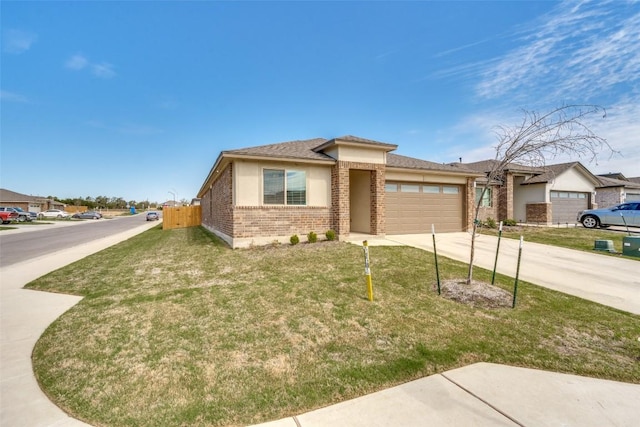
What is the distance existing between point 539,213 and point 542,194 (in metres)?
1.42

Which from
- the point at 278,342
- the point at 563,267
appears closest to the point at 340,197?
the point at 563,267

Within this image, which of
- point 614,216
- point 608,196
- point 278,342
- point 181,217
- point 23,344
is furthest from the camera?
point 181,217

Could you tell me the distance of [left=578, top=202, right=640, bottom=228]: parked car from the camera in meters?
16.4

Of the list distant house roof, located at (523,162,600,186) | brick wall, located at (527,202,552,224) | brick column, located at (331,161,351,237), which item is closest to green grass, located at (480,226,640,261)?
brick wall, located at (527,202,552,224)

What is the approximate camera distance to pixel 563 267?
27.9 feet

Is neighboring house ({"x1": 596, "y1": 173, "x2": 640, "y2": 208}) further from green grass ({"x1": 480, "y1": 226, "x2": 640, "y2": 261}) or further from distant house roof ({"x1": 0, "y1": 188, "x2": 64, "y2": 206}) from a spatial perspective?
distant house roof ({"x1": 0, "y1": 188, "x2": 64, "y2": 206})

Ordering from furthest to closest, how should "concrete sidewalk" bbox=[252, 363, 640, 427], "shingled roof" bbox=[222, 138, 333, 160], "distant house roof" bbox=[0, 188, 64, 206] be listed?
1. "distant house roof" bbox=[0, 188, 64, 206]
2. "shingled roof" bbox=[222, 138, 333, 160]
3. "concrete sidewalk" bbox=[252, 363, 640, 427]

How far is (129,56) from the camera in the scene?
13797 mm

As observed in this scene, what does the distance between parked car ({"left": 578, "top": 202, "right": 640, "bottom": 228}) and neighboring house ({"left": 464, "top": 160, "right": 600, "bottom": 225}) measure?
2014 mm

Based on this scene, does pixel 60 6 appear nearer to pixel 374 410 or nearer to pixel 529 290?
pixel 374 410

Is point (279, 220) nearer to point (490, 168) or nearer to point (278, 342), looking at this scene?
point (278, 342)

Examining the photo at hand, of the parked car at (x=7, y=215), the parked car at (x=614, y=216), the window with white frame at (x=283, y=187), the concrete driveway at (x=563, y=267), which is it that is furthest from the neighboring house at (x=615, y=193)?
the parked car at (x=7, y=215)

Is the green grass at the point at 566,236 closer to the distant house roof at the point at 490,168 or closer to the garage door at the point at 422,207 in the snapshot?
the garage door at the point at 422,207

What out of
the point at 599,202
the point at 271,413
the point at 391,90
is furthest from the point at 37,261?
the point at 599,202
